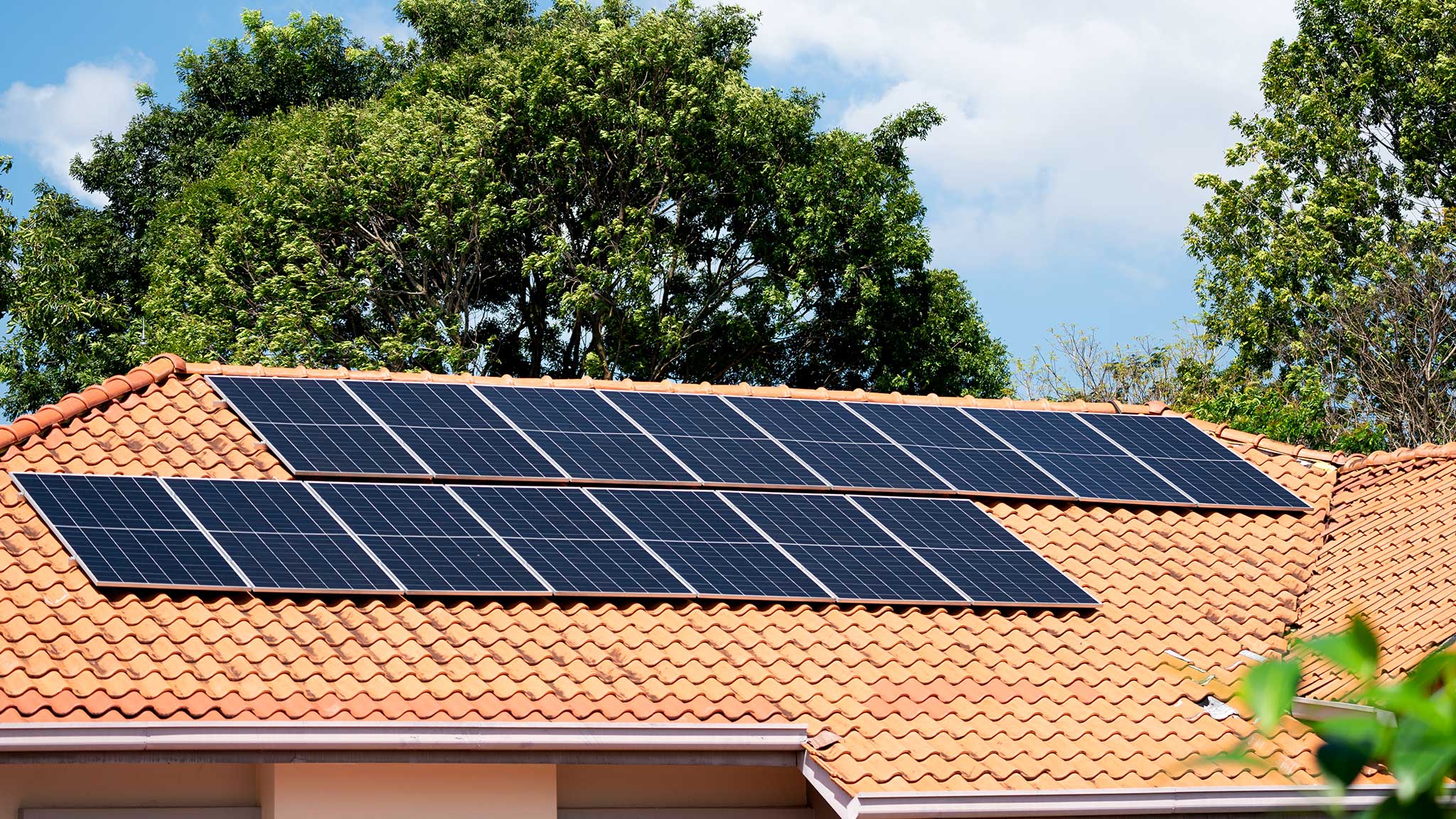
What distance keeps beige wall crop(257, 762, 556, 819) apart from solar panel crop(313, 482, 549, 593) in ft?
5.96

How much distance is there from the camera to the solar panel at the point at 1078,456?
611 inches

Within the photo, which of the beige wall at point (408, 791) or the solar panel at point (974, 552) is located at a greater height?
the solar panel at point (974, 552)

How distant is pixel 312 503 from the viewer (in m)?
12.8

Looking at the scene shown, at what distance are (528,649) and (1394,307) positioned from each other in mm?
30935

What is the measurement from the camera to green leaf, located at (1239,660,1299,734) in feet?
6.00

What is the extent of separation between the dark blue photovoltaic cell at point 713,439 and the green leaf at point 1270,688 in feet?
40.8

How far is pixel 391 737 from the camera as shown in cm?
980

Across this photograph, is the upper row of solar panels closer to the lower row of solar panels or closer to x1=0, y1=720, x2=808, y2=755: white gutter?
the lower row of solar panels

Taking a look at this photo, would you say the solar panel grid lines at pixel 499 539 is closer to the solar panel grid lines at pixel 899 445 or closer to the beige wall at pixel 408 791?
the beige wall at pixel 408 791

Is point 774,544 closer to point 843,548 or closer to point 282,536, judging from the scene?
point 843,548

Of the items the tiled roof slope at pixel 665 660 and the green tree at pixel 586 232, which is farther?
the green tree at pixel 586 232

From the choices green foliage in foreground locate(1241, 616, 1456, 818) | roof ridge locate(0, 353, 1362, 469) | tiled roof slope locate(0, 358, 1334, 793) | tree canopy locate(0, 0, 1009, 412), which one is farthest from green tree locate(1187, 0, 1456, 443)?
green foliage in foreground locate(1241, 616, 1456, 818)

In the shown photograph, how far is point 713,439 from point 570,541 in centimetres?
275

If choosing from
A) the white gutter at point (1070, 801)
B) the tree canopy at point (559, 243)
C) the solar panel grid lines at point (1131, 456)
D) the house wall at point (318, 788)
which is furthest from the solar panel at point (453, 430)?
the tree canopy at point (559, 243)
